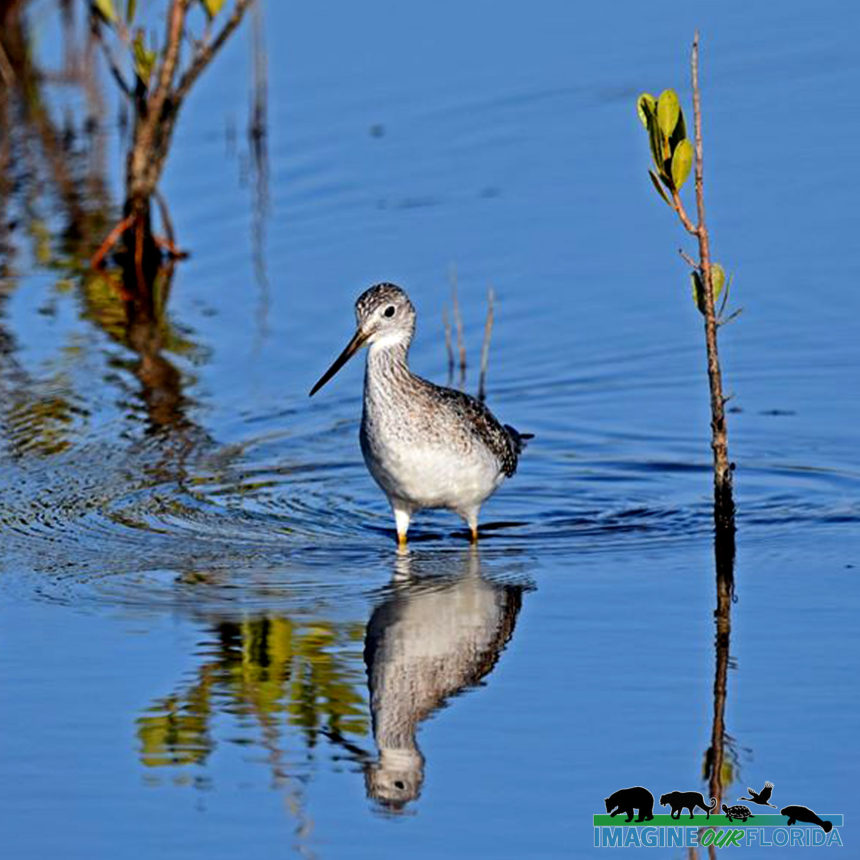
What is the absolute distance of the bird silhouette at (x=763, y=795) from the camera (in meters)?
7.29

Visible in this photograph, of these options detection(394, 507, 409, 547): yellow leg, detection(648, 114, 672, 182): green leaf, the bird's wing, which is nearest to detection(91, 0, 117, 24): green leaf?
the bird's wing

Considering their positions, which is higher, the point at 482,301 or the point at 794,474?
the point at 482,301

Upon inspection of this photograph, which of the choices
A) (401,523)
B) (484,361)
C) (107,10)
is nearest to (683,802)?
(401,523)

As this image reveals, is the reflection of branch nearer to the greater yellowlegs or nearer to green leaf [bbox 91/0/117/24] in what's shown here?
the greater yellowlegs

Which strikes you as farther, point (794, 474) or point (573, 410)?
point (573, 410)

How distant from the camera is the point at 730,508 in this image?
10.1 m

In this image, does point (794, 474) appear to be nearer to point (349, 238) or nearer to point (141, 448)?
point (141, 448)

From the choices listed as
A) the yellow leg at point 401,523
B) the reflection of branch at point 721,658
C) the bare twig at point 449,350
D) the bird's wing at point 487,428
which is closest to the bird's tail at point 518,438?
the bird's wing at point 487,428

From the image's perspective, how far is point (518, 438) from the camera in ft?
38.4

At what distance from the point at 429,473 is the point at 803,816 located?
3863mm

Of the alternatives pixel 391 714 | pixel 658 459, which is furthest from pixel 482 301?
pixel 391 714

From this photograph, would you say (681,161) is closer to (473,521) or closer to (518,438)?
(473,521)

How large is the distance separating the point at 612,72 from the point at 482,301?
16.8 feet

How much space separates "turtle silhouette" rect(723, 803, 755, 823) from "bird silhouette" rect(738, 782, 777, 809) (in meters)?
0.06
